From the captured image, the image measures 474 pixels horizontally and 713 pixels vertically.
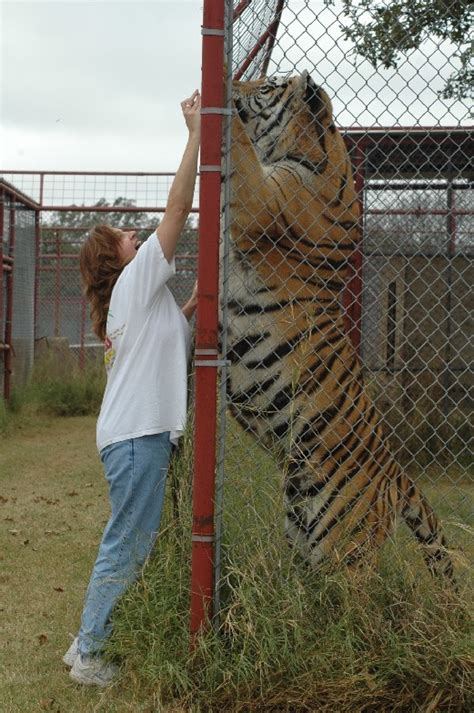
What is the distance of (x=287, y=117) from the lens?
13.3ft

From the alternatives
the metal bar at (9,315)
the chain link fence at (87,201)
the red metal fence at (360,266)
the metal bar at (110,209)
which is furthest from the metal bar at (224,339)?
the chain link fence at (87,201)

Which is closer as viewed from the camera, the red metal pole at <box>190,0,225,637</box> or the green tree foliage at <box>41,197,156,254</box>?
the red metal pole at <box>190,0,225,637</box>

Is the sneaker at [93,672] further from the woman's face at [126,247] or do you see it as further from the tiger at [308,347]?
the woman's face at [126,247]

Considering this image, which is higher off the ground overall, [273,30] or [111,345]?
[273,30]

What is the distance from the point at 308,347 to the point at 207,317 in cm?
55

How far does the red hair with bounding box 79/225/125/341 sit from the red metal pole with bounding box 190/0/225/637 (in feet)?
2.47

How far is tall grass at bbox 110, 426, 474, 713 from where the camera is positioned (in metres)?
3.24

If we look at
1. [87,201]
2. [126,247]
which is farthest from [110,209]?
[126,247]

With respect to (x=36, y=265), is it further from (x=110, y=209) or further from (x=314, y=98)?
(x=314, y=98)

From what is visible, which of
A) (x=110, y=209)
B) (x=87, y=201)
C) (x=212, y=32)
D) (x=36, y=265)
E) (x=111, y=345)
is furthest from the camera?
(x=87, y=201)

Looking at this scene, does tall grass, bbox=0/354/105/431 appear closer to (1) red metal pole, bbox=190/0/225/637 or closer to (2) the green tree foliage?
(2) the green tree foliage

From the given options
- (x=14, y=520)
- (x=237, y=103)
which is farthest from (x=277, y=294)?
(x=14, y=520)

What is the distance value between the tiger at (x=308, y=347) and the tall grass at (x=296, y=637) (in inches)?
6.5

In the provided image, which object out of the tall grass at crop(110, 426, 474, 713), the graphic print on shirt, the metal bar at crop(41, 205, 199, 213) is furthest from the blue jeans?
the metal bar at crop(41, 205, 199, 213)
